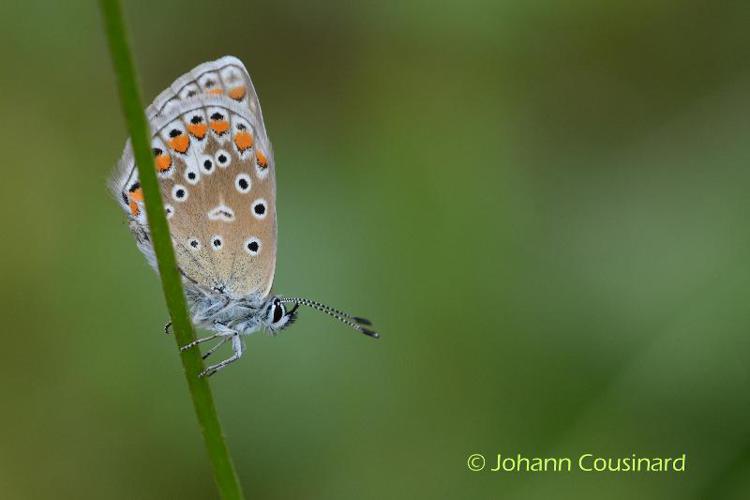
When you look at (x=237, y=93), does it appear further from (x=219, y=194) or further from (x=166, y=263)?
(x=166, y=263)

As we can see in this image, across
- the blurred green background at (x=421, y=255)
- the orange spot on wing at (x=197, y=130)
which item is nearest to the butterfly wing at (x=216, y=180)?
the orange spot on wing at (x=197, y=130)

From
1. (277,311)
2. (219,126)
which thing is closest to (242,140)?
(219,126)

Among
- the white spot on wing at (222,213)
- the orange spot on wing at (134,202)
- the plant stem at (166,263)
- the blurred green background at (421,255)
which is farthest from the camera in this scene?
the blurred green background at (421,255)

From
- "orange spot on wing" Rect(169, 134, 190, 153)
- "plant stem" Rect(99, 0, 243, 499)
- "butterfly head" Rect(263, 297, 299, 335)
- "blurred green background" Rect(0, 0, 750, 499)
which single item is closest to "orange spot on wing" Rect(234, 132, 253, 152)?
"orange spot on wing" Rect(169, 134, 190, 153)

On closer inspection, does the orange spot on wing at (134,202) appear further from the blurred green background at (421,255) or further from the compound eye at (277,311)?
the blurred green background at (421,255)

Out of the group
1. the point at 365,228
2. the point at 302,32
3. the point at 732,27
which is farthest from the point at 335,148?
the point at 732,27

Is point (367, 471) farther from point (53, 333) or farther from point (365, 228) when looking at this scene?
point (53, 333)
